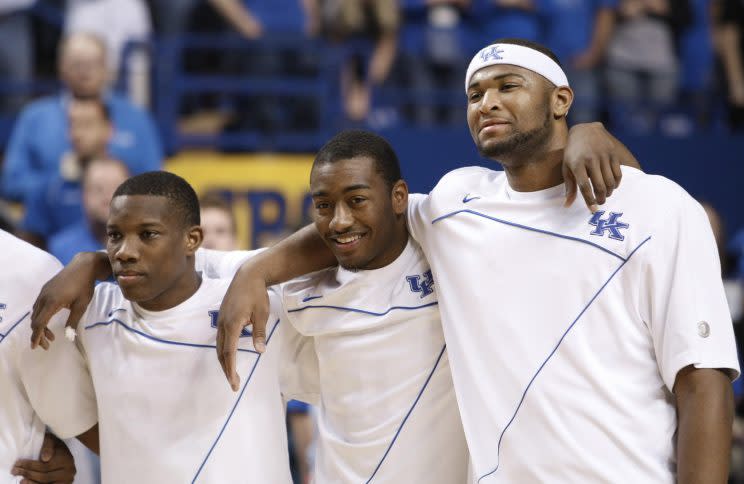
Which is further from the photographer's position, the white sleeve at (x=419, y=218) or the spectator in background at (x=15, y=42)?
the spectator in background at (x=15, y=42)

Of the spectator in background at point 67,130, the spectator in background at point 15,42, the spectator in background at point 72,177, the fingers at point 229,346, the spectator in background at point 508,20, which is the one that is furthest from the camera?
the spectator in background at point 508,20

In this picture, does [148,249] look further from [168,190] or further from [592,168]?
[592,168]

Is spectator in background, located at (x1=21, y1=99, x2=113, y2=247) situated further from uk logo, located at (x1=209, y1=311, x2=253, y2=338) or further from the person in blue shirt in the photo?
uk logo, located at (x1=209, y1=311, x2=253, y2=338)

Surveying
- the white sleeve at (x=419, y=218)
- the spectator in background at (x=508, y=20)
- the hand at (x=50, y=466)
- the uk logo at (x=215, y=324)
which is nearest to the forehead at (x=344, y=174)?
the white sleeve at (x=419, y=218)

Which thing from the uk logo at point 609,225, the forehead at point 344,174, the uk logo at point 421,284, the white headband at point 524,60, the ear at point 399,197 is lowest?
the uk logo at point 421,284

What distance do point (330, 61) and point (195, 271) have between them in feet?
15.9

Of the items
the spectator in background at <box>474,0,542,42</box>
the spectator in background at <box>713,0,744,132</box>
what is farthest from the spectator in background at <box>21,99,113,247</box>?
the spectator in background at <box>713,0,744,132</box>

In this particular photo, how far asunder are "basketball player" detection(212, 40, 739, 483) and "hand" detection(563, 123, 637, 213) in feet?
0.25

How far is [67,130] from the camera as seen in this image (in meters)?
7.39

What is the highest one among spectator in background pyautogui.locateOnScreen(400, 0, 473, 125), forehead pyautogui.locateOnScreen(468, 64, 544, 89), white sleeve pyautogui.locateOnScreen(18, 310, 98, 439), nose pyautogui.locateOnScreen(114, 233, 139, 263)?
spectator in background pyautogui.locateOnScreen(400, 0, 473, 125)

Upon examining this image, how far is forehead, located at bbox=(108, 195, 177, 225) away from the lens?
3.44 metres

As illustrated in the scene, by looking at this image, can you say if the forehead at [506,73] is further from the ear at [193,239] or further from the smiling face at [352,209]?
the ear at [193,239]

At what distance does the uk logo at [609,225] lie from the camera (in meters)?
3.08

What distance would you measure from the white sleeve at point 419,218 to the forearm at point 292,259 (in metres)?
0.28
